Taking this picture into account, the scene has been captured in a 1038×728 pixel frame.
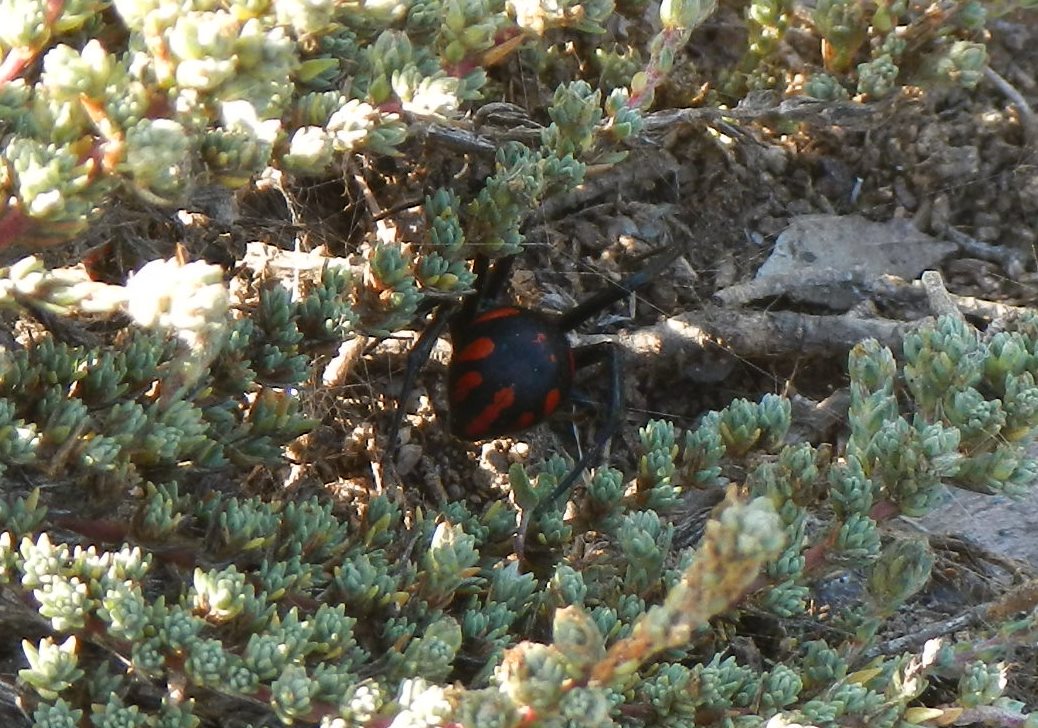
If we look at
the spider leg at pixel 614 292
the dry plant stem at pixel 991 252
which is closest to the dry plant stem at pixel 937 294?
the dry plant stem at pixel 991 252

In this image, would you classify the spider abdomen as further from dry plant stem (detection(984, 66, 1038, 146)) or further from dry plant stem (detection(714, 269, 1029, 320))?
dry plant stem (detection(984, 66, 1038, 146))

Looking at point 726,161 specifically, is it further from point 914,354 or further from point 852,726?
point 852,726

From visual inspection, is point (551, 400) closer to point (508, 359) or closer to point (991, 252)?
point (508, 359)

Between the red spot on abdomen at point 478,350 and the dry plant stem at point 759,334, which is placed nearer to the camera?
the red spot on abdomen at point 478,350

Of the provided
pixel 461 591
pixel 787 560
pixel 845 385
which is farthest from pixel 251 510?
pixel 845 385

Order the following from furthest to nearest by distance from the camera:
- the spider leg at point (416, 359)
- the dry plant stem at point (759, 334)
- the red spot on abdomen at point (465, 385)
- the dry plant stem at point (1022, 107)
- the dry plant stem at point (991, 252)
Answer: the dry plant stem at point (1022, 107)
the dry plant stem at point (991, 252)
the dry plant stem at point (759, 334)
the red spot on abdomen at point (465, 385)
the spider leg at point (416, 359)

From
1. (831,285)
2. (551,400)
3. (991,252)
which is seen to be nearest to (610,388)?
(551,400)

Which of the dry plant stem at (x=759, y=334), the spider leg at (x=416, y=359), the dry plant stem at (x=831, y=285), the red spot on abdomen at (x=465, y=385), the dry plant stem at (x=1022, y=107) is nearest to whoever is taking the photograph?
the spider leg at (x=416, y=359)

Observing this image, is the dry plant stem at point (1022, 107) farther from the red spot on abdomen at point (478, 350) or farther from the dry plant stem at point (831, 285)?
the red spot on abdomen at point (478, 350)
